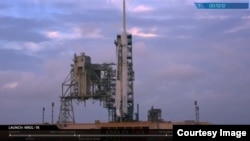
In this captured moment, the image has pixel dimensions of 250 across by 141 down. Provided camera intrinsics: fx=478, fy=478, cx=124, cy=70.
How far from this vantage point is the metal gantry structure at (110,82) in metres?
94.7

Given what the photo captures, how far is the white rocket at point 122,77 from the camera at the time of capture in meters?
94.2

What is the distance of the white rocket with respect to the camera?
94.2 m

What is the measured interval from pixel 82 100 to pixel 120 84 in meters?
9.15

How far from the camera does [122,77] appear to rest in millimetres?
94875

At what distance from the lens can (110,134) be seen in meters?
72.9

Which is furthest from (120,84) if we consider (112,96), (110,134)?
(110,134)

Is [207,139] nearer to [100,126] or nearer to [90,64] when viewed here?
[100,126]

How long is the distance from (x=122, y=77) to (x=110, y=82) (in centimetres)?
423

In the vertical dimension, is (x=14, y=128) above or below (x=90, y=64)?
below

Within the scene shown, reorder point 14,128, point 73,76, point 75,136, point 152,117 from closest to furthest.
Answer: point 14,128 → point 75,136 → point 152,117 → point 73,76

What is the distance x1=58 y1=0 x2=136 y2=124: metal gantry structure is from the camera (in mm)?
94688

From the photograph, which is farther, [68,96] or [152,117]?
[68,96]

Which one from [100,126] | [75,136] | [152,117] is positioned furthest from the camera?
[152,117]

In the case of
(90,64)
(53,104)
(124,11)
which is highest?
(124,11)
